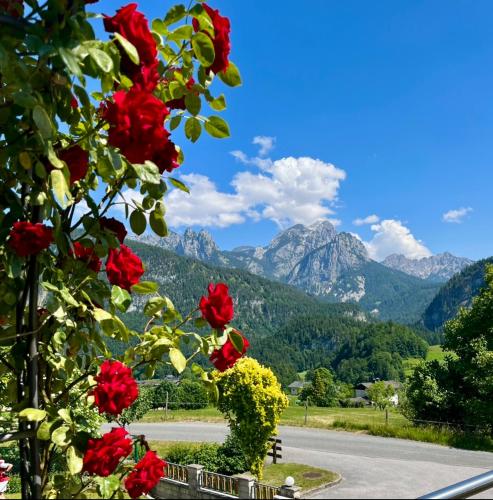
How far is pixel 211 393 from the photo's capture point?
5.86 ft

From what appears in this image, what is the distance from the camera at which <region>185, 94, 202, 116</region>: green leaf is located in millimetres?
1524

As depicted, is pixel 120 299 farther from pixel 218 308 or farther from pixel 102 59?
pixel 102 59

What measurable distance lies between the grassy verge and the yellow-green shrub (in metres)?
0.90

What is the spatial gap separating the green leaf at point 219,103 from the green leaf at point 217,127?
2.8 inches

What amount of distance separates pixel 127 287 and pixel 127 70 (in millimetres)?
654

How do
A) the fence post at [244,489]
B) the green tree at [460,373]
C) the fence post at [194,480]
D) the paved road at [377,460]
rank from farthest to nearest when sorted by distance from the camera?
the green tree at [460,373] < the fence post at [194,480] < the paved road at [377,460] < the fence post at [244,489]

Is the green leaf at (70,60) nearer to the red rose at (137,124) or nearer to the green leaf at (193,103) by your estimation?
the red rose at (137,124)

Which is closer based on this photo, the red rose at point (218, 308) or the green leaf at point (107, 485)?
the green leaf at point (107, 485)

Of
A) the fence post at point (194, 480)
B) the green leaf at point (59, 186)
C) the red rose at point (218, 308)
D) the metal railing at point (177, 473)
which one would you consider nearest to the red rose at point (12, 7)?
the green leaf at point (59, 186)

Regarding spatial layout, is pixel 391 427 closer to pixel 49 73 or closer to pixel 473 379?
pixel 473 379

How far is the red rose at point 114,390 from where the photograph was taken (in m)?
1.24

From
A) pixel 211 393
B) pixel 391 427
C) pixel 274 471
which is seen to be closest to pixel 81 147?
pixel 211 393

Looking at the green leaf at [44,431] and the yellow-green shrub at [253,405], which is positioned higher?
the green leaf at [44,431]

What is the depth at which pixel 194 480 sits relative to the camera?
12.7 meters
